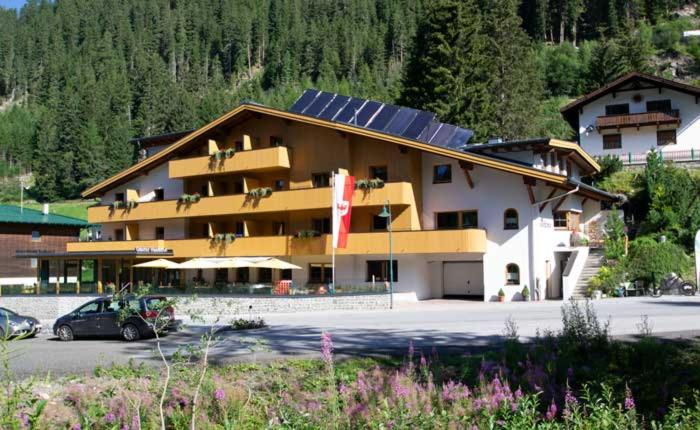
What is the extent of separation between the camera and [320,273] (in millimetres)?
41281

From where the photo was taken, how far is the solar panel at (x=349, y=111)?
4405 centimetres

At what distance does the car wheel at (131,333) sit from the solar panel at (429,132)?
74.1ft

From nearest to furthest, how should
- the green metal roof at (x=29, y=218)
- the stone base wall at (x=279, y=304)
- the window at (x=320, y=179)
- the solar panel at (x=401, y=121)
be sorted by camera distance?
the stone base wall at (x=279, y=304) → the window at (x=320, y=179) → the solar panel at (x=401, y=121) → the green metal roof at (x=29, y=218)

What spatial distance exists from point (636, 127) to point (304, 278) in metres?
28.3

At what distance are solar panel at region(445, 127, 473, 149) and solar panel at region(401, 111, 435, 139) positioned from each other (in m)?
1.98

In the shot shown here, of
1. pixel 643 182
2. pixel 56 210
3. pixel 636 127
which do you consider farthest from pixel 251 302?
pixel 56 210

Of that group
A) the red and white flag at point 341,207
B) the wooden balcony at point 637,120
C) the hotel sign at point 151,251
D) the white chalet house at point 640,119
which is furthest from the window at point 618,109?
the hotel sign at point 151,251

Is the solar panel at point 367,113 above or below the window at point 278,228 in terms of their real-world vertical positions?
above

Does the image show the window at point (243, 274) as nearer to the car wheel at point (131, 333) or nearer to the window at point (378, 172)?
the window at point (378, 172)

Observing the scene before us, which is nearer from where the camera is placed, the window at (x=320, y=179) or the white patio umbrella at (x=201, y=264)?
the white patio umbrella at (x=201, y=264)

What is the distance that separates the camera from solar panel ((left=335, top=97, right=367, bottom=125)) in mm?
44053

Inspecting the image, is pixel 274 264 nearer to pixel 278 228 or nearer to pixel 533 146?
pixel 278 228

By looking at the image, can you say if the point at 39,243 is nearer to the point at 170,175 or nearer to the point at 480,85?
the point at 170,175

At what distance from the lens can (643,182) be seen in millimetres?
43781
